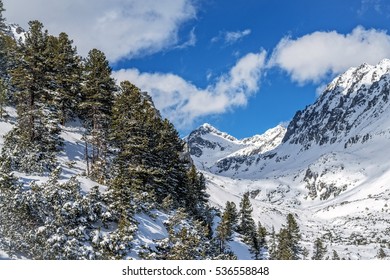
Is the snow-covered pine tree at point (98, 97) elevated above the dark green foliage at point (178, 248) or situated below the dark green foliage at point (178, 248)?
above

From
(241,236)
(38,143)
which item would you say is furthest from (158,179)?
Result: (241,236)

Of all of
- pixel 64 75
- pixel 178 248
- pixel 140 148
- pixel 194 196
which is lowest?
pixel 178 248

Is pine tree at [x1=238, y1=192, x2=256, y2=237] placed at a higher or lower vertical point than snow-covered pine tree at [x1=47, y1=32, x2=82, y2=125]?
lower

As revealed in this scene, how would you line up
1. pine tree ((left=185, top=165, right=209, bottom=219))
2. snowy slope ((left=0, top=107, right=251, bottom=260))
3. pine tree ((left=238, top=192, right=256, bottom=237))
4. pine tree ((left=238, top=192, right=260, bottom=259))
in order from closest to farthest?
snowy slope ((left=0, top=107, right=251, bottom=260)) < pine tree ((left=185, top=165, right=209, bottom=219)) < pine tree ((left=238, top=192, right=260, bottom=259)) < pine tree ((left=238, top=192, right=256, bottom=237))

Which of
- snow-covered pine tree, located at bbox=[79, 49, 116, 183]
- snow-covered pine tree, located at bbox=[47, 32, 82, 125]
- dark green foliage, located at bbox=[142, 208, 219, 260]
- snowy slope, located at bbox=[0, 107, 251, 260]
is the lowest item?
dark green foliage, located at bbox=[142, 208, 219, 260]

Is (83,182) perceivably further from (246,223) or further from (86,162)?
(246,223)

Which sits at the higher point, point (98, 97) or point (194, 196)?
point (98, 97)

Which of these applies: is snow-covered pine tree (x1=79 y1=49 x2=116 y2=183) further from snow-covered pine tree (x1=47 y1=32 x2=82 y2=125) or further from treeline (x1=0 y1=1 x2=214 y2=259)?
snow-covered pine tree (x1=47 y1=32 x2=82 y2=125)

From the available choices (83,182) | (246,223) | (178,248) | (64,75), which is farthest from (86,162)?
(246,223)

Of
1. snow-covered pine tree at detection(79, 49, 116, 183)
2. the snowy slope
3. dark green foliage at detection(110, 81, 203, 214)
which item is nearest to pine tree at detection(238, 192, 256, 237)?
the snowy slope

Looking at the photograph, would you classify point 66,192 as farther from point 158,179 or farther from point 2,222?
point 158,179

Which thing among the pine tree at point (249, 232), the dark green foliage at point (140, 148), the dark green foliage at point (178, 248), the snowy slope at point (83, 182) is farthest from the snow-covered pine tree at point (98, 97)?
the pine tree at point (249, 232)

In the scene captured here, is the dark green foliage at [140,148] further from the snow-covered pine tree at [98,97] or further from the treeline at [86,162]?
the snow-covered pine tree at [98,97]

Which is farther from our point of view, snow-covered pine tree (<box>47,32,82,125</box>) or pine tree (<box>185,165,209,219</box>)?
pine tree (<box>185,165,209,219</box>)
